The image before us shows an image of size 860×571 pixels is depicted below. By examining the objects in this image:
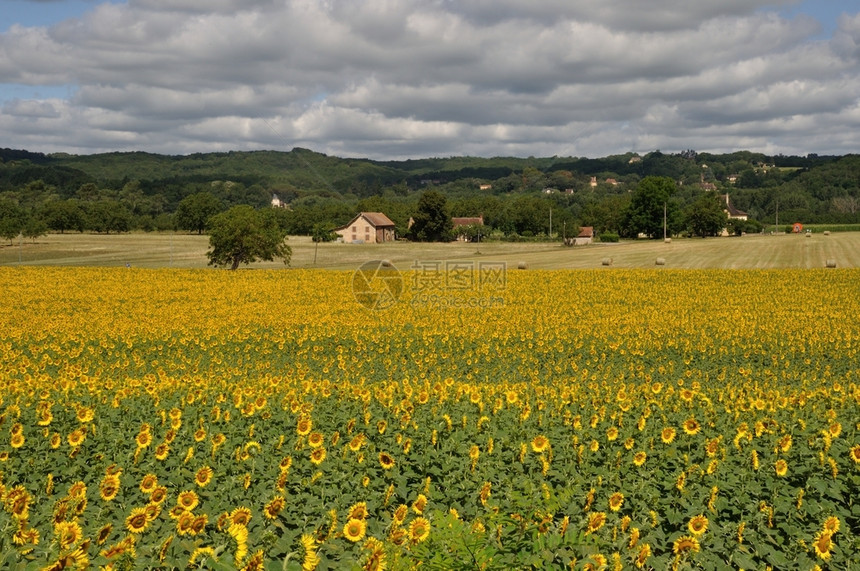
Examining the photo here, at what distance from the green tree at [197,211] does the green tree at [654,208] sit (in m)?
74.7

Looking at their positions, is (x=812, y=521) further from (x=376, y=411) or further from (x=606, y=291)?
(x=606, y=291)

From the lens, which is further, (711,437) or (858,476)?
(711,437)

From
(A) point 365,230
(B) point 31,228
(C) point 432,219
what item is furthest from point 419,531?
(A) point 365,230

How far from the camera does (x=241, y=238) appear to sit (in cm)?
5094

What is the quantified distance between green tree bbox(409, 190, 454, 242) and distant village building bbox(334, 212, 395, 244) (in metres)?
7.87

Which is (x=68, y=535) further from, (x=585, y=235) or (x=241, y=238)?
(x=585, y=235)

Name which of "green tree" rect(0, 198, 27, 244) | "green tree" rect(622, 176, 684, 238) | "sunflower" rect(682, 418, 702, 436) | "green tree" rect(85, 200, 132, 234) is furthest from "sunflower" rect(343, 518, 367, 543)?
"green tree" rect(85, 200, 132, 234)

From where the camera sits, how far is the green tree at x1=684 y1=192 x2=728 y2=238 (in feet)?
413

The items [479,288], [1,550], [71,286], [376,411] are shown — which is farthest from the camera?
[479,288]

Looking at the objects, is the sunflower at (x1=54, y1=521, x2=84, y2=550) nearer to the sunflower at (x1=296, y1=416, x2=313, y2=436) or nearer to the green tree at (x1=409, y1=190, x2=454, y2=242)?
the sunflower at (x1=296, y1=416, x2=313, y2=436)

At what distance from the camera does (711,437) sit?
8.55 m

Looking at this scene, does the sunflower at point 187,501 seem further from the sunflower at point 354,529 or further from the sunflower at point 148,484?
the sunflower at point 354,529

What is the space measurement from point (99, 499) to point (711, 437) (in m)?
6.81

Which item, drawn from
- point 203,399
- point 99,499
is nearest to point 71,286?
point 203,399
